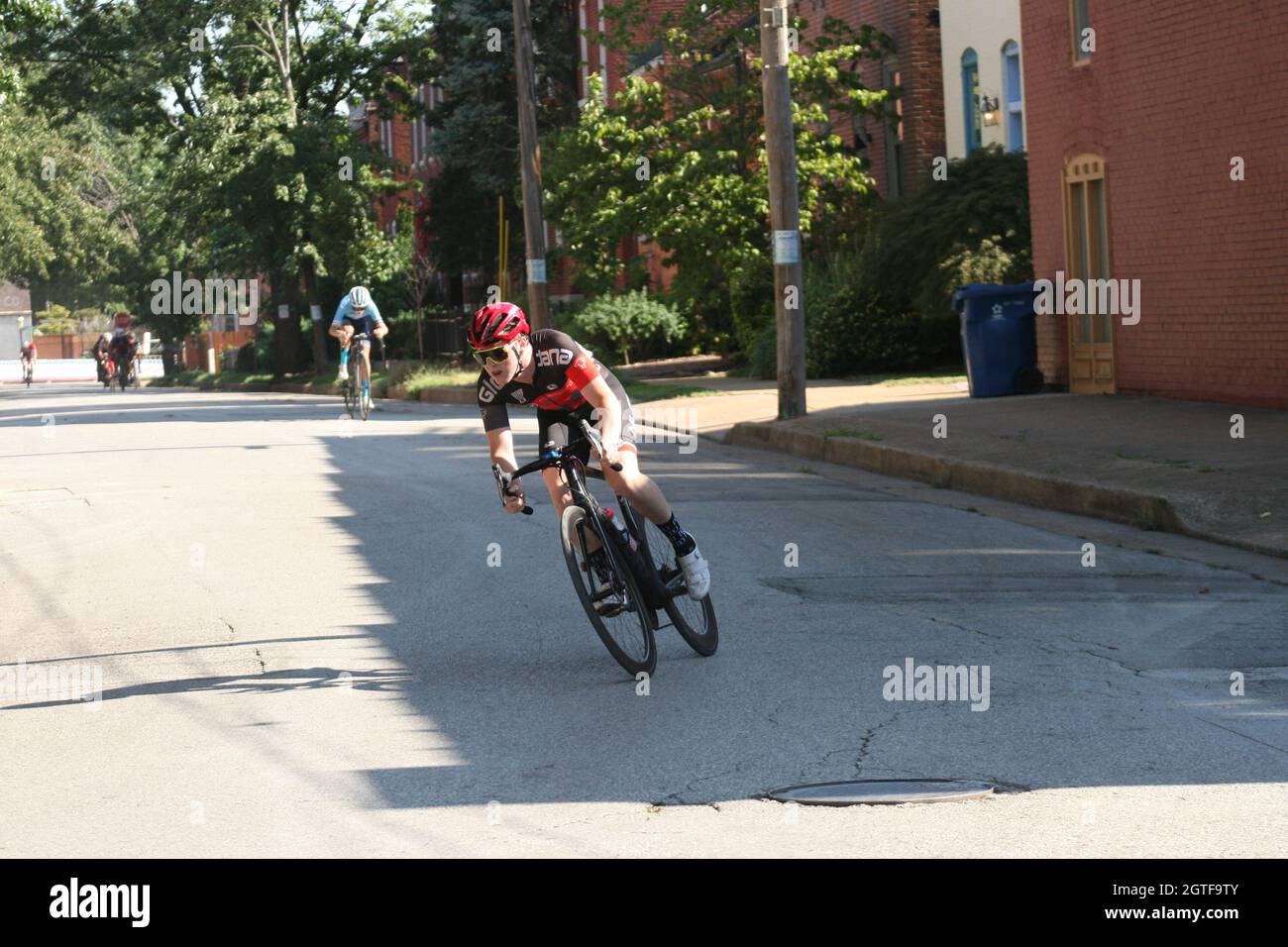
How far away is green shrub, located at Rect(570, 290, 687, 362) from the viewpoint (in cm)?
3500

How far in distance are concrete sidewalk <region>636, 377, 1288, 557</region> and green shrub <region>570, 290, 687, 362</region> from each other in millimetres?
11259

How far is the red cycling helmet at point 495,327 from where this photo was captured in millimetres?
7992

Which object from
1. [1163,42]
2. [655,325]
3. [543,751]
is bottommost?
[543,751]

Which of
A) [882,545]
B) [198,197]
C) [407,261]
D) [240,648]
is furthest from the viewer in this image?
[407,261]

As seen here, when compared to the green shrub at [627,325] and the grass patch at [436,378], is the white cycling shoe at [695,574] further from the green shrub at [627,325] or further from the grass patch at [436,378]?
the green shrub at [627,325]

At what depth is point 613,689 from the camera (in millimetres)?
8047

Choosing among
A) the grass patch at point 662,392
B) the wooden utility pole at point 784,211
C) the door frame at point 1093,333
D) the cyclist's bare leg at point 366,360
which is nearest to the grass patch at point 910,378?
the grass patch at point 662,392

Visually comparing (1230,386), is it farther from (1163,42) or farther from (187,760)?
(187,760)

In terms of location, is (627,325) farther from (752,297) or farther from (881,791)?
(881,791)

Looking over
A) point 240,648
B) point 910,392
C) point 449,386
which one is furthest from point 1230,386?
point 449,386

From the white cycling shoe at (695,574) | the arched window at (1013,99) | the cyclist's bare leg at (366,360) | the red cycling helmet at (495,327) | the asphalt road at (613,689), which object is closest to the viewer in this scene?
the asphalt road at (613,689)

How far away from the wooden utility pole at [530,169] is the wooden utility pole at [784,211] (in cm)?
928

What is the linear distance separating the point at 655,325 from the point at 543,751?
2876cm

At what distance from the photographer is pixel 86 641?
9.74 meters
